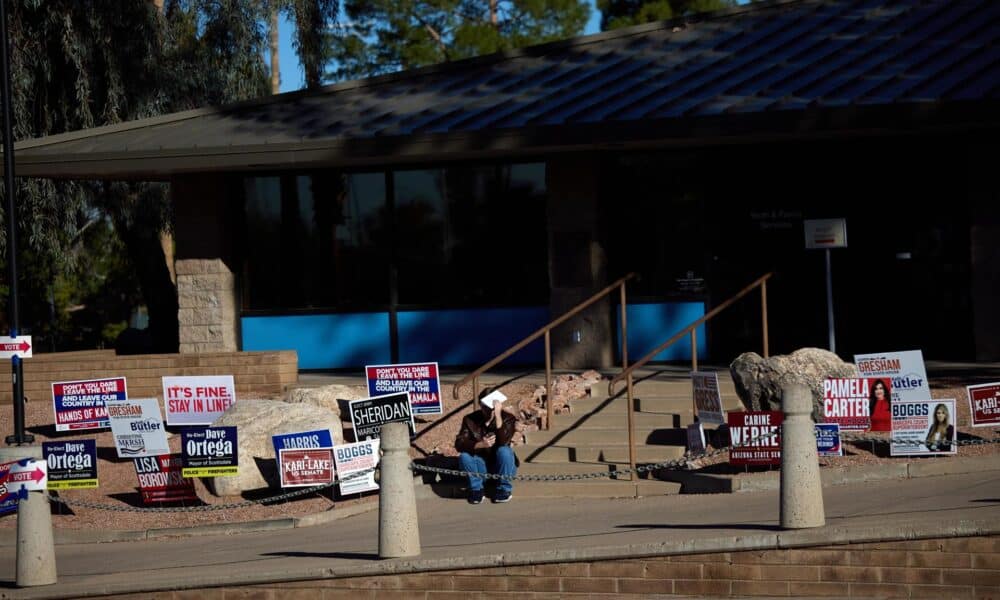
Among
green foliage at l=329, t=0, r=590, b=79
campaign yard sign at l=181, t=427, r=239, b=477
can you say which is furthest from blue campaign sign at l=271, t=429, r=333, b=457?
green foliage at l=329, t=0, r=590, b=79

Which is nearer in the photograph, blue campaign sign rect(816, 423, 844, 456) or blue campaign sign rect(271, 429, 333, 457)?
blue campaign sign rect(816, 423, 844, 456)

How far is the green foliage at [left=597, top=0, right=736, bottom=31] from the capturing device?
169 ft

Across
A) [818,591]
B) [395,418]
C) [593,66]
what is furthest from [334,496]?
[593,66]

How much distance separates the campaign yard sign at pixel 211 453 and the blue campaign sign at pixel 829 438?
5712 mm

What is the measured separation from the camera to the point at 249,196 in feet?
63.6

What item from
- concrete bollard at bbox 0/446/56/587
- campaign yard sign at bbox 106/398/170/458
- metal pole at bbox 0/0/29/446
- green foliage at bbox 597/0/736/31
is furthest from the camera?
green foliage at bbox 597/0/736/31

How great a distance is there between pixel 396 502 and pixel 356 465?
3583 millimetres

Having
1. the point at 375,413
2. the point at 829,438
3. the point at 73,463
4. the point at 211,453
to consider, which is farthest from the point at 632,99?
the point at 73,463

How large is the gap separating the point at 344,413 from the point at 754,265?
236 inches

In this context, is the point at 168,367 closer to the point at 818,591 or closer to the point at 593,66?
the point at 593,66

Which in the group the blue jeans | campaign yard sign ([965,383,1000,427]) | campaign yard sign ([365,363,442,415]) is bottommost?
the blue jeans

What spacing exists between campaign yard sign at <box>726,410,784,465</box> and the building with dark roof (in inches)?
182

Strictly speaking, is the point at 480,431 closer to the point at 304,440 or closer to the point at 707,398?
the point at 304,440

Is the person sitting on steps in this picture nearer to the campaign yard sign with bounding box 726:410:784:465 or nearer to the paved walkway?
the paved walkway
